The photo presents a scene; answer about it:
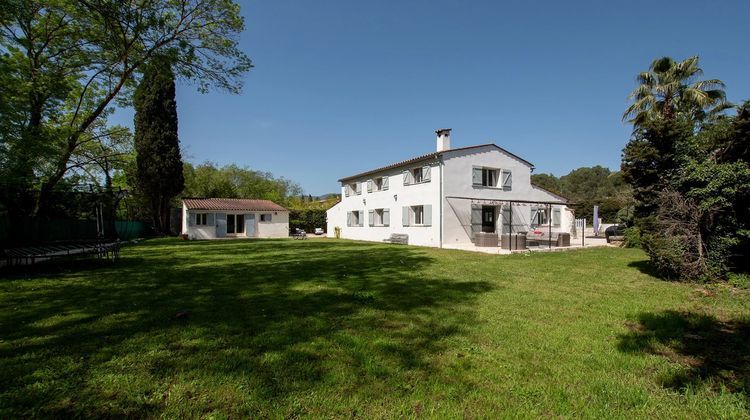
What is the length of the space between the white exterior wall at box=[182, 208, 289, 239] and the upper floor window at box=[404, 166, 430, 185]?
1373 cm

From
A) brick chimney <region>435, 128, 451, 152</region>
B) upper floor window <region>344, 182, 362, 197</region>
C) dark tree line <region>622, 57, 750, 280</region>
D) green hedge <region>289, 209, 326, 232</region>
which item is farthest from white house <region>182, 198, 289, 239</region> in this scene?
dark tree line <region>622, 57, 750, 280</region>

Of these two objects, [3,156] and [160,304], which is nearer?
[160,304]

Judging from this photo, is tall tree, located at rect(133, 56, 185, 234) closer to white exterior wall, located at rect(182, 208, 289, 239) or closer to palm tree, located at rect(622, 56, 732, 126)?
white exterior wall, located at rect(182, 208, 289, 239)

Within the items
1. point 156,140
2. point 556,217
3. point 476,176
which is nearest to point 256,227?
point 156,140

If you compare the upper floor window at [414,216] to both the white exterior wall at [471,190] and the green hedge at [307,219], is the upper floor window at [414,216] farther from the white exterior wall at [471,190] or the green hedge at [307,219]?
the green hedge at [307,219]

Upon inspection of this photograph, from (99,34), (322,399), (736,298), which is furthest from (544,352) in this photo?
(99,34)

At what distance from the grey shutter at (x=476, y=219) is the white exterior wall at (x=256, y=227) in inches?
679

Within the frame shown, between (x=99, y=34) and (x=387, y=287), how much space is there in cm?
1367

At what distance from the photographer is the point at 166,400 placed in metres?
2.70

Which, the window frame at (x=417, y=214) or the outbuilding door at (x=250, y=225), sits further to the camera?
the outbuilding door at (x=250, y=225)

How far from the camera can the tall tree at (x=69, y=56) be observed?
10.6 metres

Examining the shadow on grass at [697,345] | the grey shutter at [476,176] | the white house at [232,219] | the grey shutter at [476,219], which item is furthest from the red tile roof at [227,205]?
the shadow on grass at [697,345]

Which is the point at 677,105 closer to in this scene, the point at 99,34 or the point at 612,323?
the point at 612,323

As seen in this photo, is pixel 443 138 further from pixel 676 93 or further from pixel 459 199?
pixel 676 93
